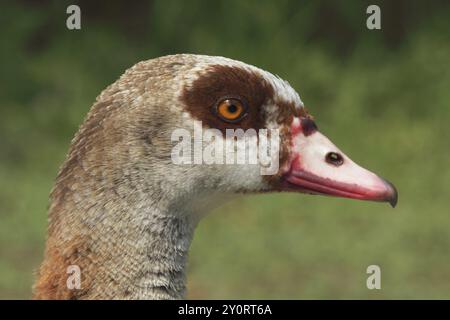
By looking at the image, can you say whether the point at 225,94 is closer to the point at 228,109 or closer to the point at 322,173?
the point at 228,109

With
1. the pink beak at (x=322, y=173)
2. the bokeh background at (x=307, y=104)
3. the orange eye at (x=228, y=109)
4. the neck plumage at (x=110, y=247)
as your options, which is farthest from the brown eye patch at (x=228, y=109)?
the bokeh background at (x=307, y=104)

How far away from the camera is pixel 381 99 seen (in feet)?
25.0

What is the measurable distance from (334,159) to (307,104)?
167 inches

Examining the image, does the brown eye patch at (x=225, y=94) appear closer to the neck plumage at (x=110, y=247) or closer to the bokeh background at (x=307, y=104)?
the neck plumage at (x=110, y=247)

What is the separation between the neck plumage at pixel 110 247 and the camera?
A: 3.07 metres

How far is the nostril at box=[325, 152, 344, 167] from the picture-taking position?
3.31 meters

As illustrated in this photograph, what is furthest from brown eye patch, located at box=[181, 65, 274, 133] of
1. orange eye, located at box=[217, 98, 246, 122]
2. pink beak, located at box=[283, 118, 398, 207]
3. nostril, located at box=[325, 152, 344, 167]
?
nostril, located at box=[325, 152, 344, 167]

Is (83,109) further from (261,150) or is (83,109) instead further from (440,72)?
(261,150)

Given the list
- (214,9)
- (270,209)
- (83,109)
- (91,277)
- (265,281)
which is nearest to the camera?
(91,277)

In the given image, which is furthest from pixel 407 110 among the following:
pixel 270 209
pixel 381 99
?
pixel 270 209

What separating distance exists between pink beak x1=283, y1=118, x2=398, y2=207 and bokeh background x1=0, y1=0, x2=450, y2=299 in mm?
2494

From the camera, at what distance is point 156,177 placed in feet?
10.2

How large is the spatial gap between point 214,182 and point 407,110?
4508 mm

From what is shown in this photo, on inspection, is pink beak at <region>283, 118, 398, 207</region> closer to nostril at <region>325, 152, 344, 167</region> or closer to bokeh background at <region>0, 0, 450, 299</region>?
nostril at <region>325, 152, 344, 167</region>
